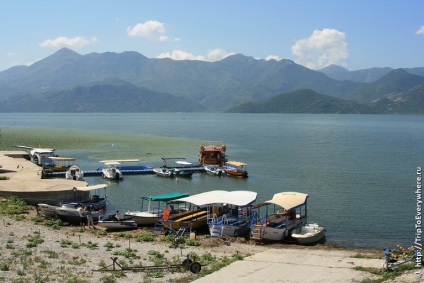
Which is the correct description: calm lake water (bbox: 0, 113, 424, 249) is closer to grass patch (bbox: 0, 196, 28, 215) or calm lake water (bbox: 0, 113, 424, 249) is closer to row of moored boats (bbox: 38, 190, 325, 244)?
row of moored boats (bbox: 38, 190, 325, 244)

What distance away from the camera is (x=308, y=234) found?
108 feet

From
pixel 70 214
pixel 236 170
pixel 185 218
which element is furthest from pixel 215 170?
pixel 70 214

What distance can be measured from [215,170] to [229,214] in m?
33.1

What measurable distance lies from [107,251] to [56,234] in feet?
Result: 18.9

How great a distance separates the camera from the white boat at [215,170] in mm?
68225

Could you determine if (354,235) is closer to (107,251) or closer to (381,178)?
(107,251)

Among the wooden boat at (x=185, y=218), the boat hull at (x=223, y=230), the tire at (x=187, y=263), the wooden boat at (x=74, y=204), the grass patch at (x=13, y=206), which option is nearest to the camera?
the tire at (x=187, y=263)

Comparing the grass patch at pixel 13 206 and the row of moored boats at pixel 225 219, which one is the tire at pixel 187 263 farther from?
the grass patch at pixel 13 206

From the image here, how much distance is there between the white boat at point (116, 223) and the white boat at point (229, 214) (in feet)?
19.4

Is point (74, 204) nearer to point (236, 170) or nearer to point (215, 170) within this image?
point (236, 170)

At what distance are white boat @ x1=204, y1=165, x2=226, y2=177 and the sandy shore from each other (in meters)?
35.6

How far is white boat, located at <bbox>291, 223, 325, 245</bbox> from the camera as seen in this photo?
1283 inches

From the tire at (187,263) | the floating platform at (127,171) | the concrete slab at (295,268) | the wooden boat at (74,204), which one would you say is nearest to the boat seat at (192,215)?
the concrete slab at (295,268)

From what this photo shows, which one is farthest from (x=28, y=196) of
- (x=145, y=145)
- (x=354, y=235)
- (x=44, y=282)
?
(x=145, y=145)
